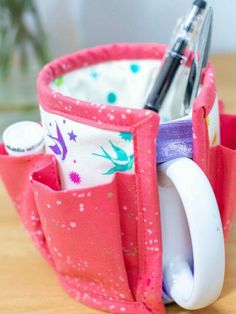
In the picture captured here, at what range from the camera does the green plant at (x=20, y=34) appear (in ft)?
1.73

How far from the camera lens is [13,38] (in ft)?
1.76

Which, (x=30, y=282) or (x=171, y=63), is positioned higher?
(x=171, y=63)

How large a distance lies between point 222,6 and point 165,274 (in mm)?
307

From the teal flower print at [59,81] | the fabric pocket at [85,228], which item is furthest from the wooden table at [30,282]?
the teal flower print at [59,81]

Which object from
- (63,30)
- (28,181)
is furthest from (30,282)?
(63,30)

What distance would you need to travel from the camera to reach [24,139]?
1.23ft

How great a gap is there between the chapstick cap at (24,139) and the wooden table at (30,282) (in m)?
0.08

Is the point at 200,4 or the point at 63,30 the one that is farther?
the point at 63,30

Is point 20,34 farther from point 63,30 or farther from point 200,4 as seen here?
point 200,4

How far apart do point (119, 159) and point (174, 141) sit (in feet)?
0.11

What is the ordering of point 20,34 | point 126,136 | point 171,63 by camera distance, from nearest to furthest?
point 126,136
point 171,63
point 20,34

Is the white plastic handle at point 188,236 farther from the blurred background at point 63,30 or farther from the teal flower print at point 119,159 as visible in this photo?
the blurred background at point 63,30

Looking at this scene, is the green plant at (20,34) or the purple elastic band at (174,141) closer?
the purple elastic band at (174,141)

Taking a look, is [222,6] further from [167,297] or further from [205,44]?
[167,297]
